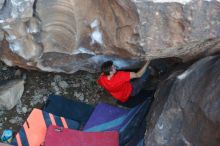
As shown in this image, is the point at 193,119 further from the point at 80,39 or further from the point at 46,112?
the point at 46,112

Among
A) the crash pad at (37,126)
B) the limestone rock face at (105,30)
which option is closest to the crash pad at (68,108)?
the crash pad at (37,126)

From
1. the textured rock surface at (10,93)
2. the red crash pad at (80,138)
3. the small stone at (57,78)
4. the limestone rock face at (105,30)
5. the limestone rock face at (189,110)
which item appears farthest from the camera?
the small stone at (57,78)

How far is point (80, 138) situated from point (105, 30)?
847mm

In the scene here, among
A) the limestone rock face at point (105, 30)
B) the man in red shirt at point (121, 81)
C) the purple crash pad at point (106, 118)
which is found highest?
the limestone rock face at point (105, 30)

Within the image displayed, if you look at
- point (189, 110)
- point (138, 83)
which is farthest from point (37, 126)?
point (189, 110)

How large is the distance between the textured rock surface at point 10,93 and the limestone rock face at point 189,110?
1.06 metres

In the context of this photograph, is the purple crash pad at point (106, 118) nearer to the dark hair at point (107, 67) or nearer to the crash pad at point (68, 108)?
the crash pad at point (68, 108)

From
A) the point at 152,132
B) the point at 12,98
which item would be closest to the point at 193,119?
the point at 152,132

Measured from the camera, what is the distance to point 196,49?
305cm

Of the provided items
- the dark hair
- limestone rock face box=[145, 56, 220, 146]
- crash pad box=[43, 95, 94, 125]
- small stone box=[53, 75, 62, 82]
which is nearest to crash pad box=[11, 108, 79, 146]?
crash pad box=[43, 95, 94, 125]

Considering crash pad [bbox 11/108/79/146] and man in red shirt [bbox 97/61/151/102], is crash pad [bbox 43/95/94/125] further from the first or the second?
man in red shirt [bbox 97/61/151/102]

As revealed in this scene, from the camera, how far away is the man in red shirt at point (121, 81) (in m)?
3.37

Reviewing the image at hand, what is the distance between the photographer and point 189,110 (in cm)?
277

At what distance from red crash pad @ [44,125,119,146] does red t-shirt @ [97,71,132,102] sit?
0.31 meters
